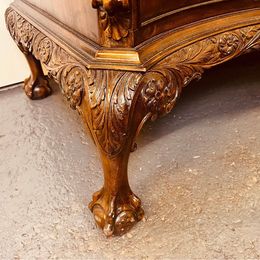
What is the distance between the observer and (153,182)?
913 mm

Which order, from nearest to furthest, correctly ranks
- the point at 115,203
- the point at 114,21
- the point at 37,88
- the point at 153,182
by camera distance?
the point at 114,21
the point at 115,203
the point at 153,182
the point at 37,88

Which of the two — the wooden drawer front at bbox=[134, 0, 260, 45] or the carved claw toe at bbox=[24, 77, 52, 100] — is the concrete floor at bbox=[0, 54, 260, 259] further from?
the wooden drawer front at bbox=[134, 0, 260, 45]

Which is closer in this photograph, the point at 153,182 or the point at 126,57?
the point at 126,57

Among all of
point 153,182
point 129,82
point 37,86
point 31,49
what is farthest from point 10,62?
point 129,82

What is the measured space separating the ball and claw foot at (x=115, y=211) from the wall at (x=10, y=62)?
831 mm

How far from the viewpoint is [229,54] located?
792mm

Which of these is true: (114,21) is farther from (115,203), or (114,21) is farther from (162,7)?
(115,203)

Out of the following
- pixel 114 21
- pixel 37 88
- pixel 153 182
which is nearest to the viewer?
pixel 114 21

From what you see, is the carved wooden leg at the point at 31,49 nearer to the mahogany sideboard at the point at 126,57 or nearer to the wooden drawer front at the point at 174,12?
the mahogany sideboard at the point at 126,57

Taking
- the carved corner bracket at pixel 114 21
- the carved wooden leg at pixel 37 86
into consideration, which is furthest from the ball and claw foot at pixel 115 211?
the carved wooden leg at pixel 37 86

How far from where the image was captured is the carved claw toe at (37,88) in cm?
131

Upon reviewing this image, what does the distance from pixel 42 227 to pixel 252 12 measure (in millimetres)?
663

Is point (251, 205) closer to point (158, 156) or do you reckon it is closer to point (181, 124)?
point (158, 156)

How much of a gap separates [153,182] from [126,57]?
38cm
